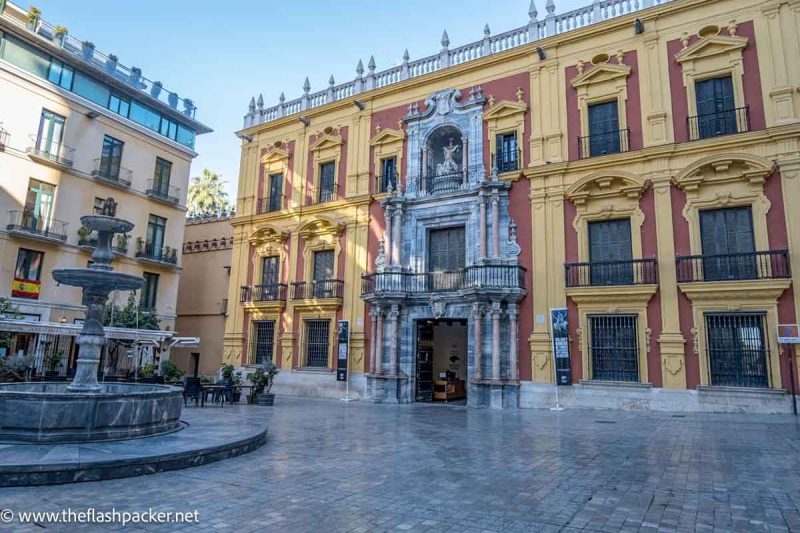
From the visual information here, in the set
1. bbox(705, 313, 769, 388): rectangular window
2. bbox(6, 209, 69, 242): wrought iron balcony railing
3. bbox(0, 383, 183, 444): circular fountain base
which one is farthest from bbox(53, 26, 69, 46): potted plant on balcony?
bbox(705, 313, 769, 388): rectangular window

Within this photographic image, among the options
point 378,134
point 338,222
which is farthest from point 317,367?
point 378,134

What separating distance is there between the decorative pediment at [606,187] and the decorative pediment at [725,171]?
1078mm

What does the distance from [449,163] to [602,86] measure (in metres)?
5.62

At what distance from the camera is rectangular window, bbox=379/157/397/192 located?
65.8ft

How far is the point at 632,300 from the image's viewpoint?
585 inches

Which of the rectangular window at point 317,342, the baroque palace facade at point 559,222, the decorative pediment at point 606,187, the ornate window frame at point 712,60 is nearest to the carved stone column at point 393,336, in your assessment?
the baroque palace facade at point 559,222

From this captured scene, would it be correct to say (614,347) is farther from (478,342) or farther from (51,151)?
(51,151)

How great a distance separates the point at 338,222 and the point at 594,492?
16.2m

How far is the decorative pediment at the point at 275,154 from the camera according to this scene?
23234mm

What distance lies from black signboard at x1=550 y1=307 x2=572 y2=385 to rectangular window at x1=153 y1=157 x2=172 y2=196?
19.4m

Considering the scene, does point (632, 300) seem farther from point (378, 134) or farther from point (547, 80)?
point (378, 134)

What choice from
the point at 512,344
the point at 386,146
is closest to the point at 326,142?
the point at 386,146

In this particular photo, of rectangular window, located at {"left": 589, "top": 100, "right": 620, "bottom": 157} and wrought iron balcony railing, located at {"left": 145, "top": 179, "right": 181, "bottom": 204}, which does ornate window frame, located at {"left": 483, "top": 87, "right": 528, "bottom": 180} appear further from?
wrought iron balcony railing, located at {"left": 145, "top": 179, "right": 181, "bottom": 204}

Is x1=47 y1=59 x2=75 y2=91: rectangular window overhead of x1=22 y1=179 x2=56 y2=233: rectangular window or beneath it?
overhead
